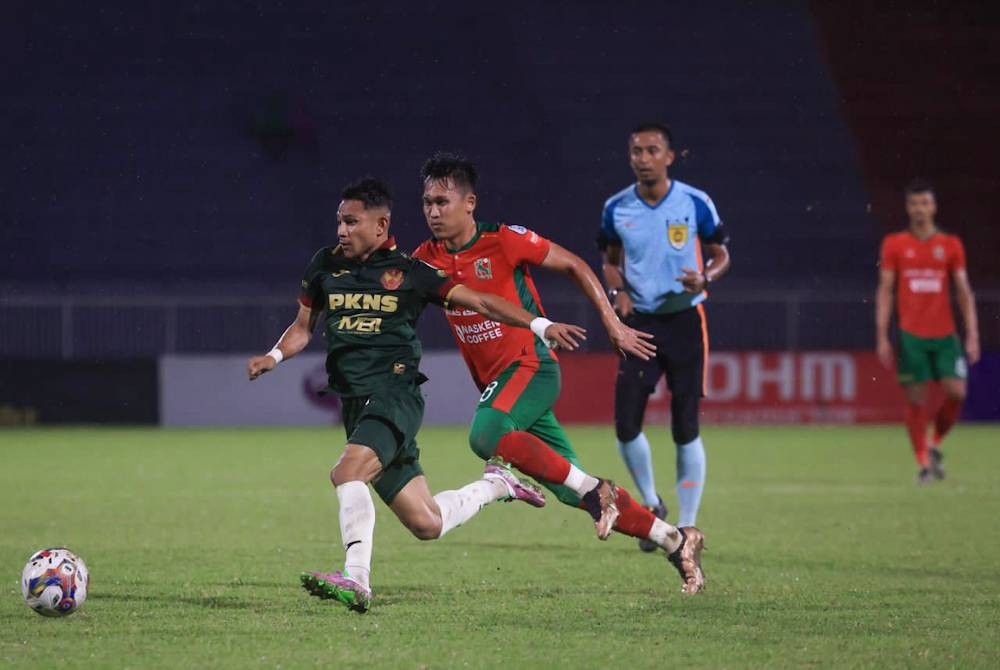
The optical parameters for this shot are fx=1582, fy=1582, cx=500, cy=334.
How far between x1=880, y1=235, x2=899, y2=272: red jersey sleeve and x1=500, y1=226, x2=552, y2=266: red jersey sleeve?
7.12 metres

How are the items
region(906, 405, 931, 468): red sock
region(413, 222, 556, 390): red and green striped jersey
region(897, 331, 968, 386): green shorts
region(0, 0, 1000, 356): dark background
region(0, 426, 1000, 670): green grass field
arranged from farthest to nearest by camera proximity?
region(0, 0, 1000, 356): dark background
region(897, 331, 968, 386): green shorts
region(906, 405, 931, 468): red sock
region(413, 222, 556, 390): red and green striped jersey
region(0, 426, 1000, 670): green grass field

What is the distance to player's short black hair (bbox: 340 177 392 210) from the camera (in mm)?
6863

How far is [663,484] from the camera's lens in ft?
44.0

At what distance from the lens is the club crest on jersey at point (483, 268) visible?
7.41 meters

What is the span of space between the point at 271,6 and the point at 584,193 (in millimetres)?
7131

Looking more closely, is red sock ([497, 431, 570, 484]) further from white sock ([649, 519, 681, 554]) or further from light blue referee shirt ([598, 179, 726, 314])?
light blue referee shirt ([598, 179, 726, 314])

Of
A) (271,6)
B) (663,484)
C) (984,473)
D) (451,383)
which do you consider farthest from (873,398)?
(271,6)

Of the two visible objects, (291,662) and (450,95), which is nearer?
(291,662)

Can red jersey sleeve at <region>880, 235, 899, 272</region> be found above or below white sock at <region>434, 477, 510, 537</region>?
above

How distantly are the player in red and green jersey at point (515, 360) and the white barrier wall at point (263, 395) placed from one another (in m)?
14.5

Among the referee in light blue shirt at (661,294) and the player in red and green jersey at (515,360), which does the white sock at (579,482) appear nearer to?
the player in red and green jersey at (515,360)

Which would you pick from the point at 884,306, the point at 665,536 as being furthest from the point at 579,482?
the point at 884,306

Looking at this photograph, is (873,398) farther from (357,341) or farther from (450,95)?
(357,341)

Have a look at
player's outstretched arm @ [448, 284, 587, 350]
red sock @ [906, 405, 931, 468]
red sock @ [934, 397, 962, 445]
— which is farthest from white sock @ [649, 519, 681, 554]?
red sock @ [934, 397, 962, 445]
